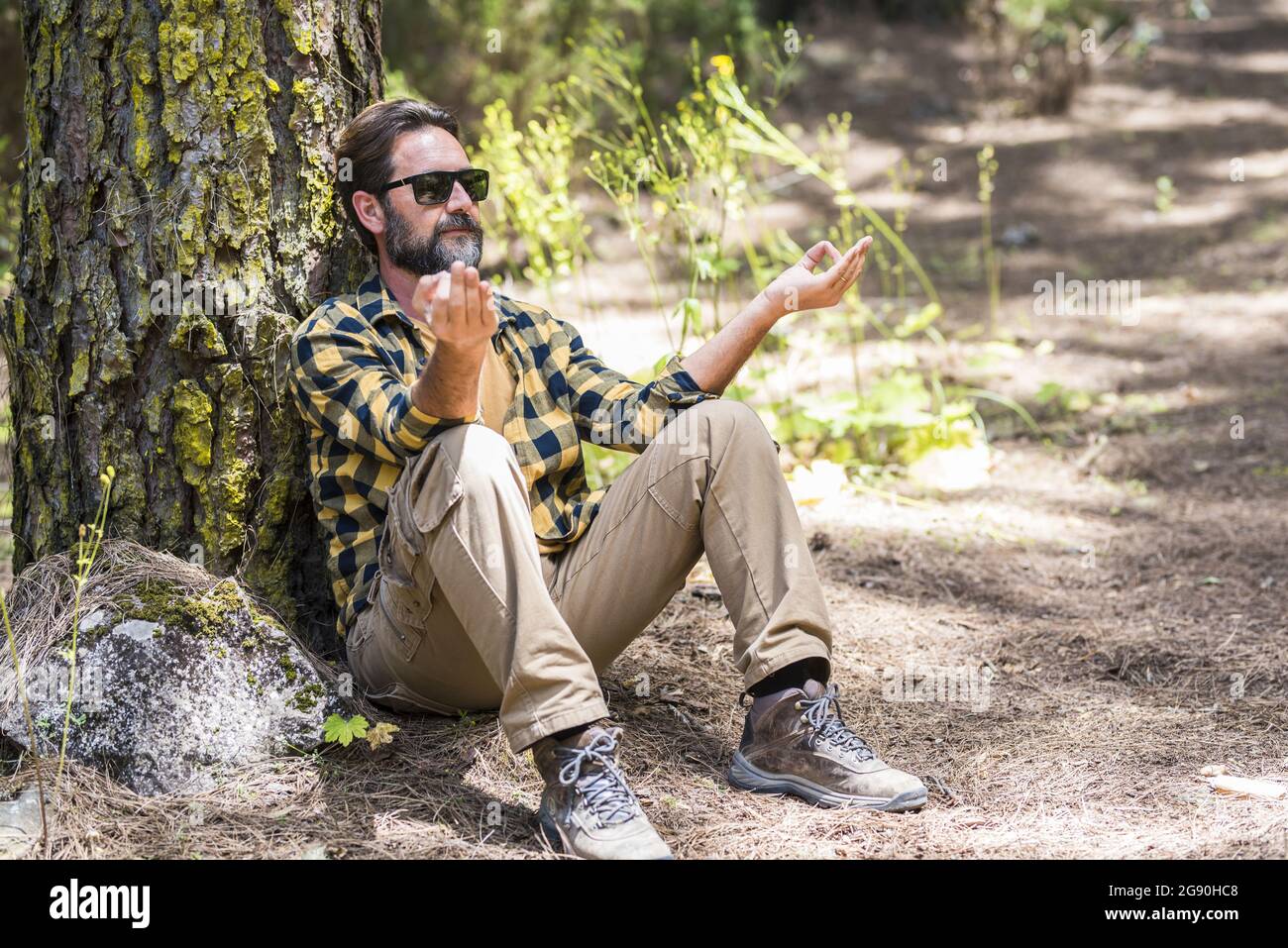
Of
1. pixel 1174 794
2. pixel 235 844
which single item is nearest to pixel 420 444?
pixel 235 844

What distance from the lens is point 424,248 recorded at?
2.58 metres

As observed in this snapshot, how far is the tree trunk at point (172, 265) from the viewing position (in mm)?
2488

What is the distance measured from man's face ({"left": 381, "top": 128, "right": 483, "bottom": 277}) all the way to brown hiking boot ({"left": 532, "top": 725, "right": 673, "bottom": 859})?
1.04 m

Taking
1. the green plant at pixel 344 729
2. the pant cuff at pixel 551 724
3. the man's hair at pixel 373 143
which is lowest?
the green plant at pixel 344 729

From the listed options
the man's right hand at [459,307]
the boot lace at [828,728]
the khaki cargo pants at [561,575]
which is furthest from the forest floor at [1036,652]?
the man's right hand at [459,307]

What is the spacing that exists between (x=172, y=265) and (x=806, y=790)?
165 centimetres

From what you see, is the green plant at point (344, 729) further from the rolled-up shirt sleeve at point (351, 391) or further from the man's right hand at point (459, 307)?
the man's right hand at point (459, 307)

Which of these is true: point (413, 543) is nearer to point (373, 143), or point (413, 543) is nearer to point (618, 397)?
point (618, 397)

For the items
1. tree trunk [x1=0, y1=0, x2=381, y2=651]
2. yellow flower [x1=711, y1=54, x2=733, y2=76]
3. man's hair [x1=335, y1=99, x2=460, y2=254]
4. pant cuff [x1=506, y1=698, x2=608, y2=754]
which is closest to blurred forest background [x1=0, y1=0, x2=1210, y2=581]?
yellow flower [x1=711, y1=54, x2=733, y2=76]

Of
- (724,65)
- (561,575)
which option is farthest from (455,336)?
(724,65)

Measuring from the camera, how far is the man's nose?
260 centimetres

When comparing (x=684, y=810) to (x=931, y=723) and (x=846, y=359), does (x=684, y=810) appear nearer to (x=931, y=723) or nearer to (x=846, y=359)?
(x=931, y=723)

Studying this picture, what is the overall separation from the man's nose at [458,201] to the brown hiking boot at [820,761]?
3.97ft

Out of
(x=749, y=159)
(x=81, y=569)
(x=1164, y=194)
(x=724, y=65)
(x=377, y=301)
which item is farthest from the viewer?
(x=1164, y=194)
